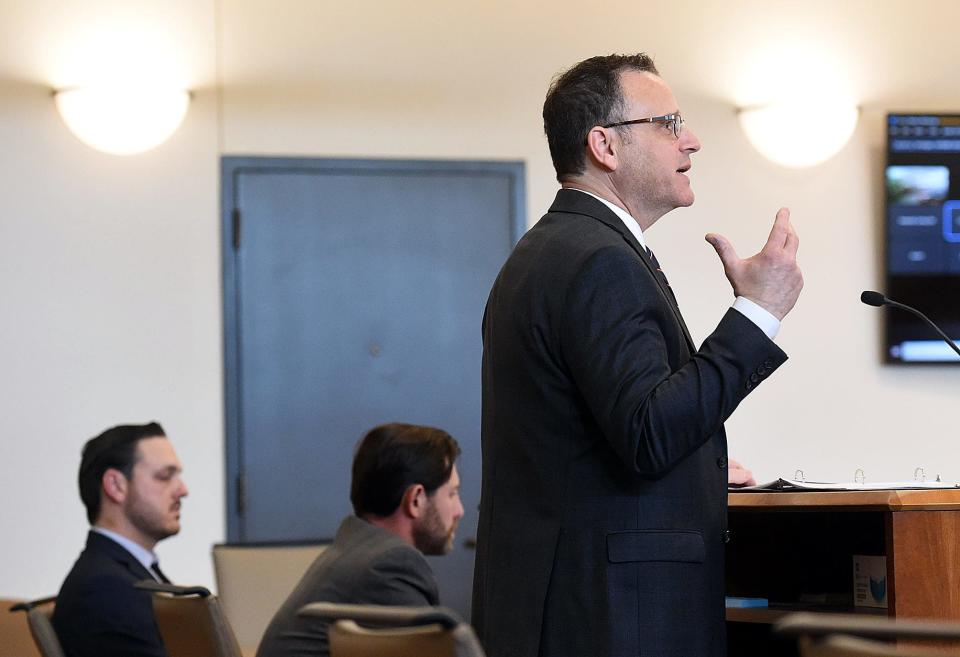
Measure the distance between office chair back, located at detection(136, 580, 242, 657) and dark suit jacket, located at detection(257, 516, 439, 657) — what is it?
249 millimetres

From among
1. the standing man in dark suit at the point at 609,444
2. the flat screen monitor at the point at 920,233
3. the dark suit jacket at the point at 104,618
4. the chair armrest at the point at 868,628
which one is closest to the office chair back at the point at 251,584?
the dark suit jacket at the point at 104,618

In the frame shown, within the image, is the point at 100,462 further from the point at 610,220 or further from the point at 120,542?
the point at 610,220

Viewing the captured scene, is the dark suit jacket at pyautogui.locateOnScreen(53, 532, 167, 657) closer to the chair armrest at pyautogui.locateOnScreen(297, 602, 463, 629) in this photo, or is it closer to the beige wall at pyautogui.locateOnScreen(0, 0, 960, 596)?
the beige wall at pyautogui.locateOnScreen(0, 0, 960, 596)

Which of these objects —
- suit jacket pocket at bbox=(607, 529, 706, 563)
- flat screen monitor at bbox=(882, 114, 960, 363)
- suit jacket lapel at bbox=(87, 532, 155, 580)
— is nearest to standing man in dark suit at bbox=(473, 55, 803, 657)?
suit jacket pocket at bbox=(607, 529, 706, 563)

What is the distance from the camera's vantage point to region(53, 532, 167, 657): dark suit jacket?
3391 mm

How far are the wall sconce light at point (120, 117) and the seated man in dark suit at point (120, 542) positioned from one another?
1.34 metres

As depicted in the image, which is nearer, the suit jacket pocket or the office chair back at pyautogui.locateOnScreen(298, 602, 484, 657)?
the office chair back at pyautogui.locateOnScreen(298, 602, 484, 657)

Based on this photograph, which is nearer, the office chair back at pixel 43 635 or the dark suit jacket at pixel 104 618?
the office chair back at pixel 43 635

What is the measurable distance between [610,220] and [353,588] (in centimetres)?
104

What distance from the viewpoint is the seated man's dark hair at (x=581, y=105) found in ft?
7.58

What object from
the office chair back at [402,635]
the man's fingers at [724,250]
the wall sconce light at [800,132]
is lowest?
the office chair back at [402,635]

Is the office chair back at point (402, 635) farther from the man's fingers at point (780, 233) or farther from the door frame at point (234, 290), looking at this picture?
the door frame at point (234, 290)

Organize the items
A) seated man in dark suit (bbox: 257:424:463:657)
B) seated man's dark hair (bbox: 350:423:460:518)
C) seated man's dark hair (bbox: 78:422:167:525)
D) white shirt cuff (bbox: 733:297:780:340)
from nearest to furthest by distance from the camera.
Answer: white shirt cuff (bbox: 733:297:780:340)
seated man in dark suit (bbox: 257:424:463:657)
seated man's dark hair (bbox: 350:423:460:518)
seated man's dark hair (bbox: 78:422:167:525)

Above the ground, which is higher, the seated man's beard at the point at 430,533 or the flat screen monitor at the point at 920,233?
the flat screen monitor at the point at 920,233
